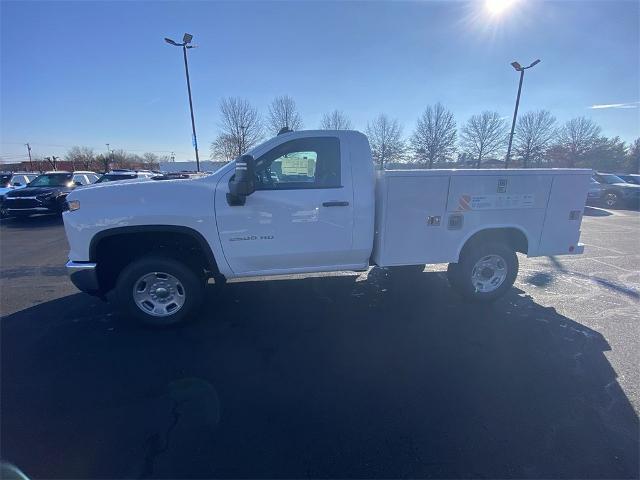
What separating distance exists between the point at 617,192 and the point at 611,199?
54 centimetres

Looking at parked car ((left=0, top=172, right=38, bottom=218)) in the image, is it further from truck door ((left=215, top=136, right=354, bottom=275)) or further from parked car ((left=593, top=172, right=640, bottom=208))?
parked car ((left=593, top=172, right=640, bottom=208))

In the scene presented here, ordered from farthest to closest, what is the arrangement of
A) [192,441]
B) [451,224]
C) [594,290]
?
[594,290], [451,224], [192,441]

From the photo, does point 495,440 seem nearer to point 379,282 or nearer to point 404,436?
point 404,436

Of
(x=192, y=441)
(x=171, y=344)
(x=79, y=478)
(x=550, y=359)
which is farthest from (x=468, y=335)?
(x=79, y=478)

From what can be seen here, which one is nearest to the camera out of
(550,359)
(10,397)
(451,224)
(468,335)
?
(10,397)

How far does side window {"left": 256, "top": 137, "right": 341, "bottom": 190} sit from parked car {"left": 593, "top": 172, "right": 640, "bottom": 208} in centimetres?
2005

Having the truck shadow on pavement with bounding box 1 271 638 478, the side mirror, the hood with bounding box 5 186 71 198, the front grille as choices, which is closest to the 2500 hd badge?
the side mirror

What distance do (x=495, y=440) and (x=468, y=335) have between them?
5.05ft

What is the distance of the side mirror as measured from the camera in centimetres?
323

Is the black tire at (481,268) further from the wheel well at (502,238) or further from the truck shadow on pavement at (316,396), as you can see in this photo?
the truck shadow on pavement at (316,396)

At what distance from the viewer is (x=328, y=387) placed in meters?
2.76

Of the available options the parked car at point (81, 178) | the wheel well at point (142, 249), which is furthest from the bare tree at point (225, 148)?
the wheel well at point (142, 249)

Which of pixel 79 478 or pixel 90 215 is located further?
pixel 90 215

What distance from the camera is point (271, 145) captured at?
3666 mm
